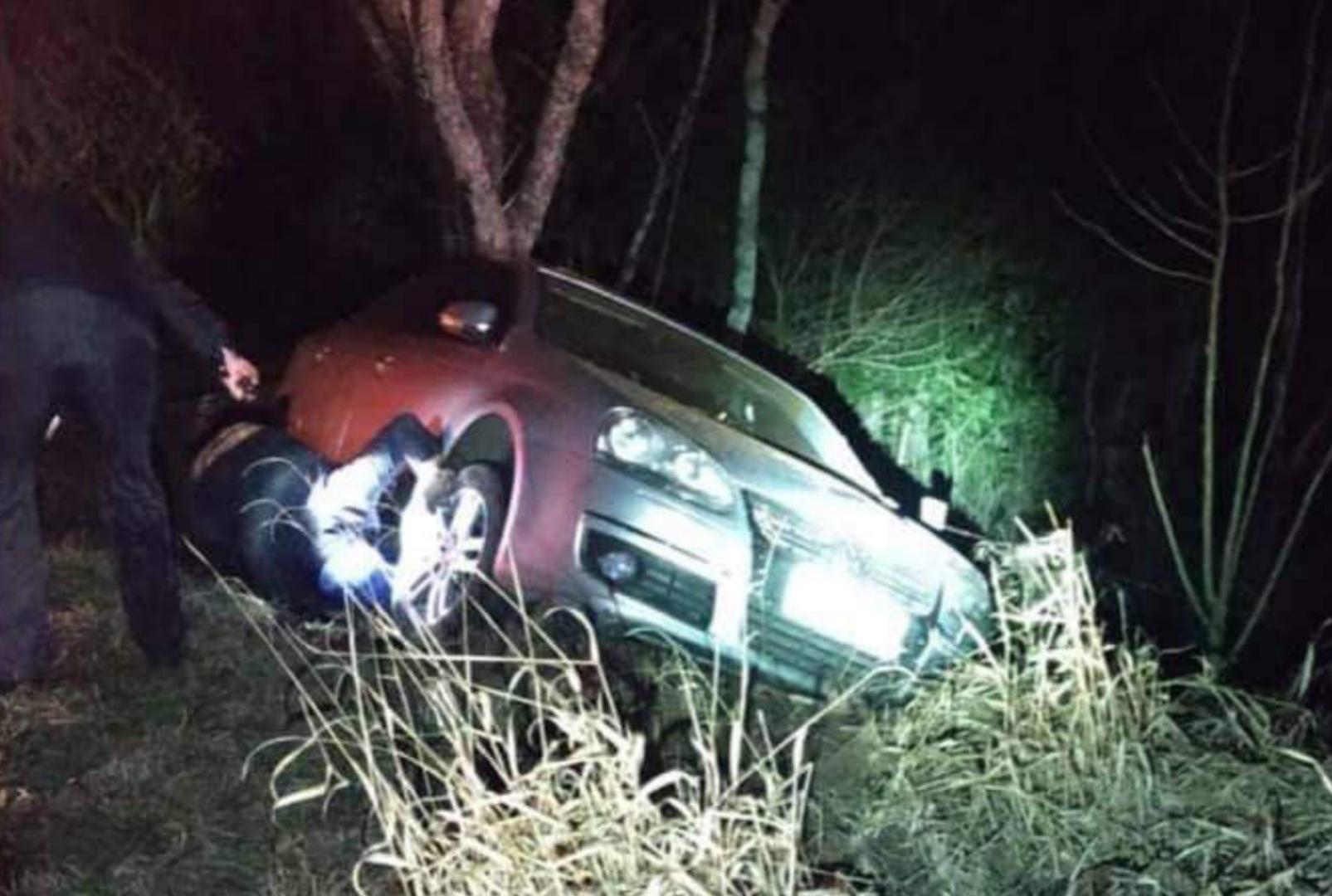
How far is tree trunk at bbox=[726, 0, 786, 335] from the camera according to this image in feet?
41.7

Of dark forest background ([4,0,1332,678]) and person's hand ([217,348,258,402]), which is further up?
person's hand ([217,348,258,402])

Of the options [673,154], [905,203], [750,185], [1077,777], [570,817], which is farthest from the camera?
[673,154]

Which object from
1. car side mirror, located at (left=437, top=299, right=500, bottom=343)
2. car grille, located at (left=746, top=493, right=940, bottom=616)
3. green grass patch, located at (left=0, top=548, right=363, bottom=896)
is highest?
car side mirror, located at (left=437, top=299, right=500, bottom=343)

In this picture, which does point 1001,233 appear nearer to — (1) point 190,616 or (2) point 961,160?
(2) point 961,160

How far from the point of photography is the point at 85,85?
1346 centimetres

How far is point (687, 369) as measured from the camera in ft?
26.5

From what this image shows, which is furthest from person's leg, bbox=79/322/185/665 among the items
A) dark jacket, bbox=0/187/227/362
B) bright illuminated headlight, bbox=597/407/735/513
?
bright illuminated headlight, bbox=597/407/735/513

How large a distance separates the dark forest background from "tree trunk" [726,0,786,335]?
2.34 feet

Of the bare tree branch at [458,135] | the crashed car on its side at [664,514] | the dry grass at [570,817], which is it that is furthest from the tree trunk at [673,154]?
the dry grass at [570,817]

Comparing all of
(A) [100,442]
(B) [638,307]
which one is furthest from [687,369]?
(A) [100,442]

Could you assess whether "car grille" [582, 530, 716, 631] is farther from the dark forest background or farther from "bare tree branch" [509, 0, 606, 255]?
the dark forest background

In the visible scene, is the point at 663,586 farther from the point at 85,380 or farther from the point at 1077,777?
the point at 85,380

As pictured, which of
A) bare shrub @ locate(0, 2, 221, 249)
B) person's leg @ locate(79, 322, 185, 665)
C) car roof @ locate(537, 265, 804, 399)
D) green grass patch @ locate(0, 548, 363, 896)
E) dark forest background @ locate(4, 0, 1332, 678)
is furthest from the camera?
bare shrub @ locate(0, 2, 221, 249)

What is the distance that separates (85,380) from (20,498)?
413 millimetres
